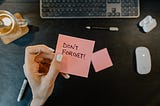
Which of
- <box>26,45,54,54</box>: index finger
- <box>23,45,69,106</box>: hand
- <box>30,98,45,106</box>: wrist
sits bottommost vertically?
<box>30,98,45,106</box>: wrist

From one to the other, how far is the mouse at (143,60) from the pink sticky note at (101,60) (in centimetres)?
11

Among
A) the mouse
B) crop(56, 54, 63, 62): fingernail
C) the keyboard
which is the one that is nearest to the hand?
crop(56, 54, 63, 62): fingernail

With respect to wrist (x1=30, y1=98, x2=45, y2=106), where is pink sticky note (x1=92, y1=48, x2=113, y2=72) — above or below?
above

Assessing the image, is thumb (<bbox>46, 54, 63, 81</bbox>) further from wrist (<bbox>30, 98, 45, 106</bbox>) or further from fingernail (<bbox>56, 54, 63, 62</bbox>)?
wrist (<bbox>30, 98, 45, 106</bbox>)

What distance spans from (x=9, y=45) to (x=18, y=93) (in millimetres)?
186

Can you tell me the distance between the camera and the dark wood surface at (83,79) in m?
1.28

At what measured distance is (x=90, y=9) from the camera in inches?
50.3

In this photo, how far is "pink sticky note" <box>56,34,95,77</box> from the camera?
1.25 metres

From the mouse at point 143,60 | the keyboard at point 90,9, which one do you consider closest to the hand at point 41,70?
the keyboard at point 90,9

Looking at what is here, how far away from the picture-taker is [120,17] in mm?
1283

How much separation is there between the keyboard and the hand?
0.15 metres

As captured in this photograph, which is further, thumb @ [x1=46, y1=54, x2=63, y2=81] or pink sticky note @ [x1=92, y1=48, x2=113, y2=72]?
pink sticky note @ [x1=92, y1=48, x2=113, y2=72]

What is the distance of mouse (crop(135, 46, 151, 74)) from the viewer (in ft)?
4.19

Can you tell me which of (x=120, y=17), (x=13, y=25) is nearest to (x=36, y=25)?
(x=13, y=25)
